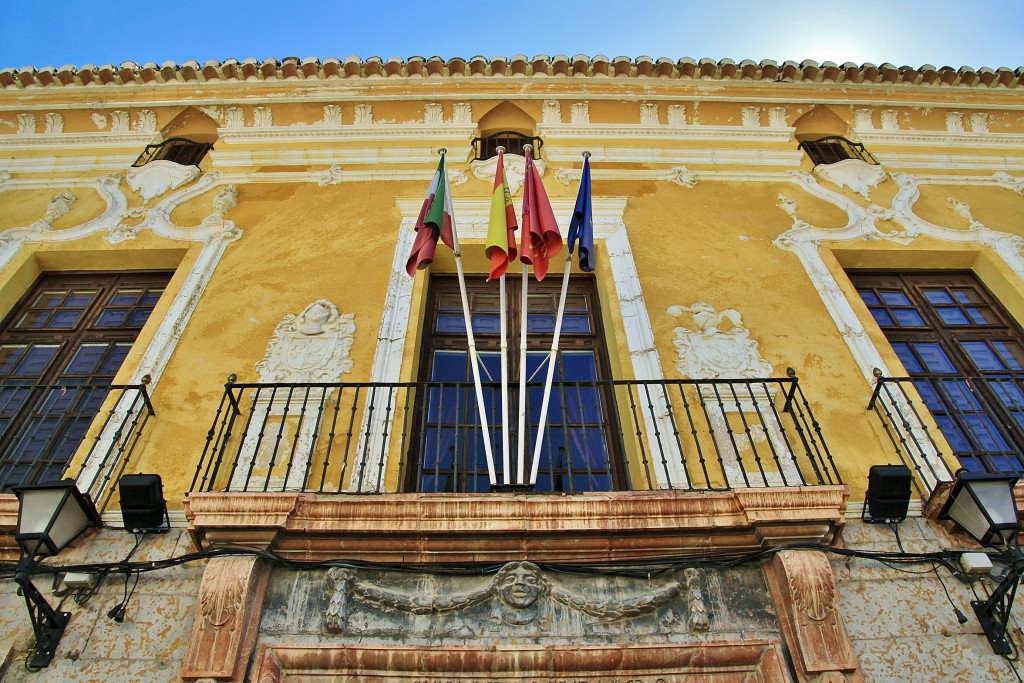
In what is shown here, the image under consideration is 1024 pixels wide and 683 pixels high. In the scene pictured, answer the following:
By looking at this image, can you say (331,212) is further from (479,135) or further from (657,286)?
(657,286)

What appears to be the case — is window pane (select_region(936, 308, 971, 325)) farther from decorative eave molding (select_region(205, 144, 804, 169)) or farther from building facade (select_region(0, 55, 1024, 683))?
decorative eave molding (select_region(205, 144, 804, 169))

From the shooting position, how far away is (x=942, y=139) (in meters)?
9.01

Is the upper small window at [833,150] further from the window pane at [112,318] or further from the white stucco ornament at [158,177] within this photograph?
the window pane at [112,318]

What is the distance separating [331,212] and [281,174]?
1.05m

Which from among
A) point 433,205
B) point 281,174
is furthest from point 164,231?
point 433,205

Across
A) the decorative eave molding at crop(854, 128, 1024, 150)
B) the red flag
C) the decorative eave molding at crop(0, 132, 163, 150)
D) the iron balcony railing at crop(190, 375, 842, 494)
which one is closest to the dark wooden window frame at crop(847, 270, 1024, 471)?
the iron balcony railing at crop(190, 375, 842, 494)

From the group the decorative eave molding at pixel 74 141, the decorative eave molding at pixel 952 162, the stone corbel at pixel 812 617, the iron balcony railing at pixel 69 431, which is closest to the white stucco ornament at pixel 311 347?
the iron balcony railing at pixel 69 431

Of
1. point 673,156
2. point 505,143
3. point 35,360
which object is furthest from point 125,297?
point 673,156

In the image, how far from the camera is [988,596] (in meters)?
4.30

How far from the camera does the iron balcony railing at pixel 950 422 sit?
205 inches

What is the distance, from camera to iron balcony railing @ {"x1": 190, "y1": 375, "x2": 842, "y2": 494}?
5023mm

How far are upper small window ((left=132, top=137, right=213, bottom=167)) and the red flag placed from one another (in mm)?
4510

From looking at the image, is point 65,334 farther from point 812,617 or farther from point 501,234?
point 812,617

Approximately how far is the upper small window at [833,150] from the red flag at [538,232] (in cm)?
413
